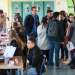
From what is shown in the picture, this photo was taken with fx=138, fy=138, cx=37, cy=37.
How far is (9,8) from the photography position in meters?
9.77

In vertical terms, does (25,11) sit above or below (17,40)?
above

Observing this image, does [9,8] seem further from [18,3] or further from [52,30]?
[52,30]

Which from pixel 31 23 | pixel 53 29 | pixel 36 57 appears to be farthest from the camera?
pixel 31 23

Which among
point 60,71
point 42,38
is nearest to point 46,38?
point 42,38

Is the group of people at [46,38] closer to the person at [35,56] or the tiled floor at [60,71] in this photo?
the person at [35,56]

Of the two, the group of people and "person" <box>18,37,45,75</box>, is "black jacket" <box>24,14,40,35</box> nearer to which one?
the group of people

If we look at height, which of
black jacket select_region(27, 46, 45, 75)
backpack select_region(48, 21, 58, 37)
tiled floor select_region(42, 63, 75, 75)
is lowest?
tiled floor select_region(42, 63, 75, 75)

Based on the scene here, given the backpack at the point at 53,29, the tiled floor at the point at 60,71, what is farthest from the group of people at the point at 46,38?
the tiled floor at the point at 60,71

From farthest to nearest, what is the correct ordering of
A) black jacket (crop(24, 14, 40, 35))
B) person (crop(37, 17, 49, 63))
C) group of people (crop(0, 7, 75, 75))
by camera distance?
1. black jacket (crop(24, 14, 40, 35))
2. person (crop(37, 17, 49, 63))
3. group of people (crop(0, 7, 75, 75))

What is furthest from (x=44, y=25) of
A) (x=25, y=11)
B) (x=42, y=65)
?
(x=25, y=11)

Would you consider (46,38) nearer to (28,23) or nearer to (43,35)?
(43,35)

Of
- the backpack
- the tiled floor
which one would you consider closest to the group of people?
the backpack

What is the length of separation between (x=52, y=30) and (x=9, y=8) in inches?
273

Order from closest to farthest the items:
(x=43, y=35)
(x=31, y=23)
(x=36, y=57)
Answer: (x=36, y=57) < (x=43, y=35) < (x=31, y=23)
